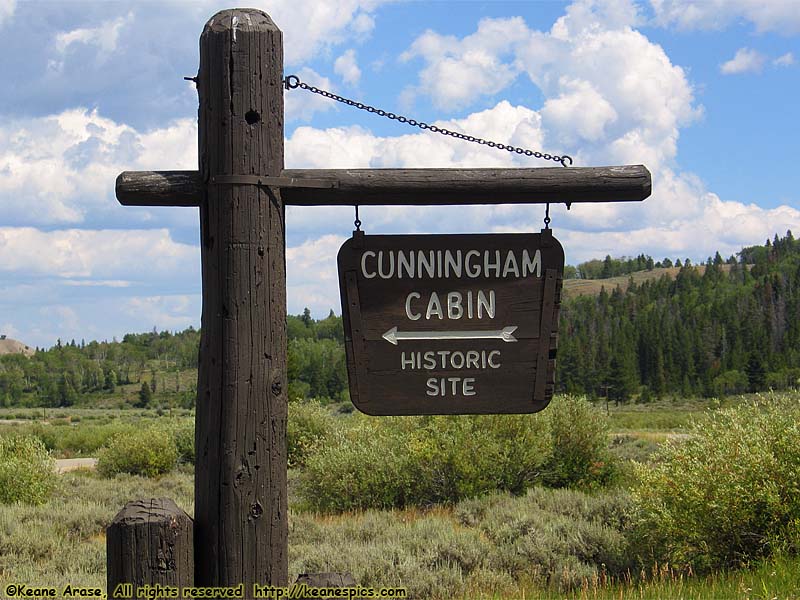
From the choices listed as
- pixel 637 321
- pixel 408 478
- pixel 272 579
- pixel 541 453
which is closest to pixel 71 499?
pixel 408 478

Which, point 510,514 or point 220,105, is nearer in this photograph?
point 220,105

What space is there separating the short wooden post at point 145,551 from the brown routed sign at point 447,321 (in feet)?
3.09

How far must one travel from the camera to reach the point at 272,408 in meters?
3.33

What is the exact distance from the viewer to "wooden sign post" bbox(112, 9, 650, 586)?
3.27m

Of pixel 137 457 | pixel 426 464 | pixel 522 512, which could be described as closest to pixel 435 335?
pixel 522 512

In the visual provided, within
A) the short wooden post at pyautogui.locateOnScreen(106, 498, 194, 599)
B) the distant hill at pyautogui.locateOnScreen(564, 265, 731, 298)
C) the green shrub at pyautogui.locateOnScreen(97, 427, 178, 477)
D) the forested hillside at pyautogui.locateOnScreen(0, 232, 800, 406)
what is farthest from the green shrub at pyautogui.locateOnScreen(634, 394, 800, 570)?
the distant hill at pyautogui.locateOnScreen(564, 265, 731, 298)

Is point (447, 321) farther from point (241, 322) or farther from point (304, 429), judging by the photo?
point (304, 429)

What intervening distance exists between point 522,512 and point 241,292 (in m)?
10.5

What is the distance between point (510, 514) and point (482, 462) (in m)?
3.58

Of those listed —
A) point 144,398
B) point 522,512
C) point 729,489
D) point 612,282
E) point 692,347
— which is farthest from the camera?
point 612,282

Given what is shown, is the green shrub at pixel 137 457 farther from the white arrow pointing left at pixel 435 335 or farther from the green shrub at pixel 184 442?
the white arrow pointing left at pixel 435 335

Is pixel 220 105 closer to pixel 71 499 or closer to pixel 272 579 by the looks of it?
pixel 272 579

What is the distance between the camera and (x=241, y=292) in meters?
3.30

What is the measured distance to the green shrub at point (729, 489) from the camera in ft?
28.6
